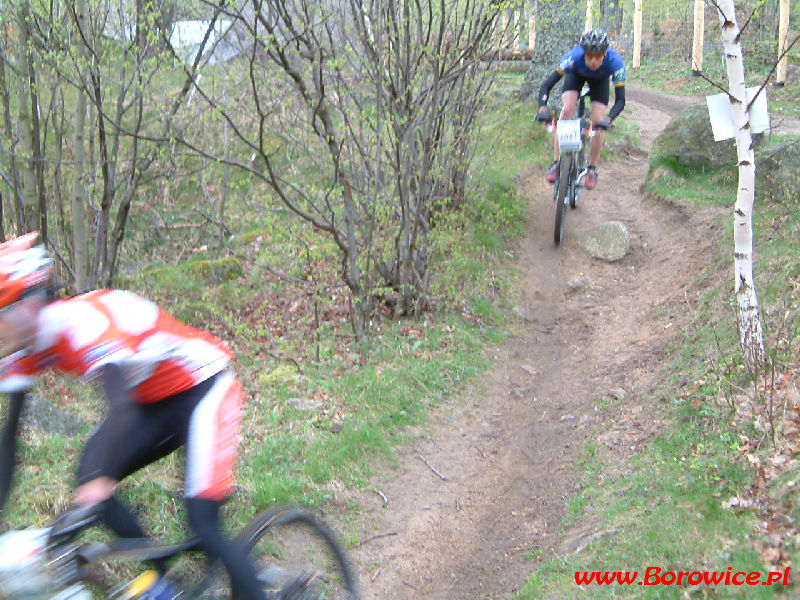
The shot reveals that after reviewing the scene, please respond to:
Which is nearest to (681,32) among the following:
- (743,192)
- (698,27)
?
(698,27)

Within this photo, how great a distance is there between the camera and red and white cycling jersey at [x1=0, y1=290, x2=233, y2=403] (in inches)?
114

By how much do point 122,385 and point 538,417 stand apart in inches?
168

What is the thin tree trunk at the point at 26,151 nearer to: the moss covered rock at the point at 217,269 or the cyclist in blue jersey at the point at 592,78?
the moss covered rock at the point at 217,269

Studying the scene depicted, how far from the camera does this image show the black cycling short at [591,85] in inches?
342

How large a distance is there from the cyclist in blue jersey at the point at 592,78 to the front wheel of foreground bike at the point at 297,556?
241 inches

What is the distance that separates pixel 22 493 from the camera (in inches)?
183

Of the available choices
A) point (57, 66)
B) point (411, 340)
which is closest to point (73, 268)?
point (57, 66)

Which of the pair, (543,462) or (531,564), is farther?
(543,462)

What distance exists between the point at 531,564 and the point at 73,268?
6.53 metres

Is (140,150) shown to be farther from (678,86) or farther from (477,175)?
(678,86)

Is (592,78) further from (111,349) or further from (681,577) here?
→ (111,349)

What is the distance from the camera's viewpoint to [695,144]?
33.3ft

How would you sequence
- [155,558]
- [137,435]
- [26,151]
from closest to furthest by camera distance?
1. [155,558]
2. [137,435]
3. [26,151]

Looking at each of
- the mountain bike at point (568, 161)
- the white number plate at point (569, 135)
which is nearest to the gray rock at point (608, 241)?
the mountain bike at point (568, 161)
